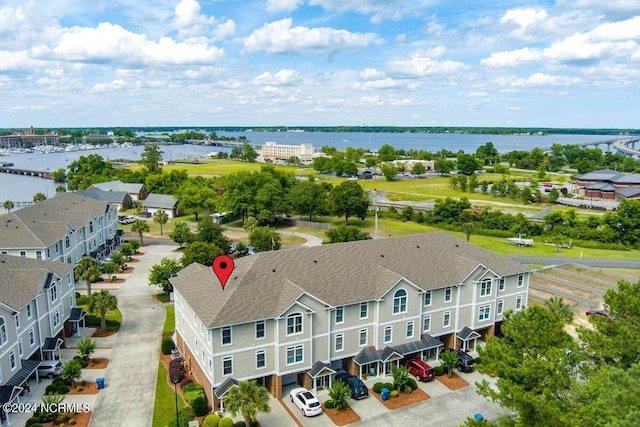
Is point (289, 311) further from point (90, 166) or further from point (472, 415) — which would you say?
point (90, 166)

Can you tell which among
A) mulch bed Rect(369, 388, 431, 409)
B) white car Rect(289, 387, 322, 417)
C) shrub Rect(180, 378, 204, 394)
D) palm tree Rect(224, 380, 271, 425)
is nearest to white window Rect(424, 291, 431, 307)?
mulch bed Rect(369, 388, 431, 409)

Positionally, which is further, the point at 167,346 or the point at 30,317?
the point at 167,346

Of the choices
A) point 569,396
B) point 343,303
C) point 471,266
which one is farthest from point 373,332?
point 569,396

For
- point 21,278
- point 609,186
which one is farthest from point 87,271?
point 609,186

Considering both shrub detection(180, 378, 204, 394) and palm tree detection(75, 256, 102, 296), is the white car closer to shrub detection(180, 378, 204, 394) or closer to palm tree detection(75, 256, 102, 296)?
shrub detection(180, 378, 204, 394)

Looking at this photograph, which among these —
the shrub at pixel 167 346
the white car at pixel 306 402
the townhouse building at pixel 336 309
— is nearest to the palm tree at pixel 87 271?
the townhouse building at pixel 336 309

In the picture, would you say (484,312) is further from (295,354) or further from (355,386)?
(295,354)
